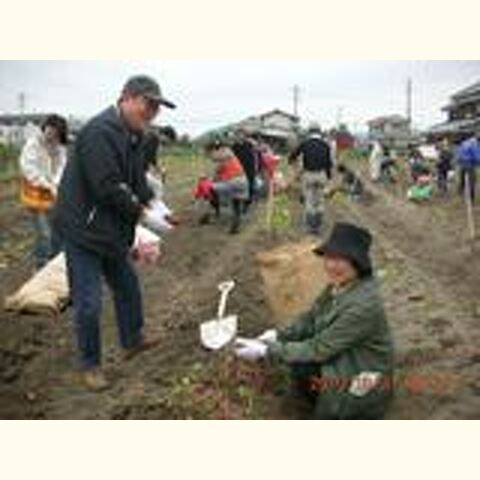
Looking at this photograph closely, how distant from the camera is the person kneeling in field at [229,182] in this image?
14164 millimetres

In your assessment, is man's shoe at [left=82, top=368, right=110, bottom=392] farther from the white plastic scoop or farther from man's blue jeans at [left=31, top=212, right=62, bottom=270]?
man's blue jeans at [left=31, top=212, right=62, bottom=270]

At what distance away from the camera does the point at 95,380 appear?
5.73 m

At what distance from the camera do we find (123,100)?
5.57m

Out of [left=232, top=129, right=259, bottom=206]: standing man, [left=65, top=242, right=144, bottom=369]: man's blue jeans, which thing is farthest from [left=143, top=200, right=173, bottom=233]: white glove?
[left=232, top=129, right=259, bottom=206]: standing man

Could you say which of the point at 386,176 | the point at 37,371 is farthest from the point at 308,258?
the point at 386,176

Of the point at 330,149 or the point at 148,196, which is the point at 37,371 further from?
the point at 330,149

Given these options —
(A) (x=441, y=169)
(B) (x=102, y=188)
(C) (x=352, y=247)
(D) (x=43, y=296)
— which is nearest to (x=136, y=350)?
(B) (x=102, y=188)

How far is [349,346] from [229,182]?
9.74m

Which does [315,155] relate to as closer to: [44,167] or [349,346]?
[44,167]

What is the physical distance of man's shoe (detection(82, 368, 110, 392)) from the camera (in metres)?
5.71

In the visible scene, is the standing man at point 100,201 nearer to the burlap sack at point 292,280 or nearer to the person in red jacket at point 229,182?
the burlap sack at point 292,280

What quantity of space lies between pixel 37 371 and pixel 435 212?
47.3ft

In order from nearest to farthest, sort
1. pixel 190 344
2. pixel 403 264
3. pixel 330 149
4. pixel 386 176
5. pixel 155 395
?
pixel 155 395 < pixel 190 344 < pixel 403 264 < pixel 330 149 < pixel 386 176

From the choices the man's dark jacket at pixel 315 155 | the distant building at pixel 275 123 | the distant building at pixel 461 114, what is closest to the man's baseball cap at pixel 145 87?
the man's dark jacket at pixel 315 155
